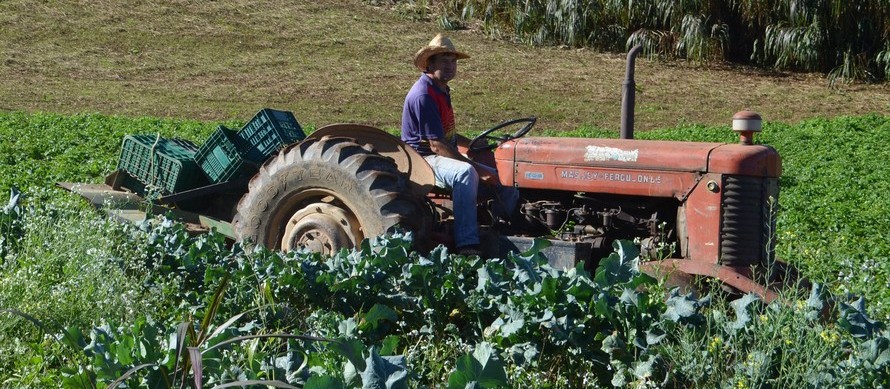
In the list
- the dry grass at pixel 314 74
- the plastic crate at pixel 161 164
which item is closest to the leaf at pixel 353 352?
the plastic crate at pixel 161 164

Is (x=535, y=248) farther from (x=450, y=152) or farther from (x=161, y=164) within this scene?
(x=161, y=164)

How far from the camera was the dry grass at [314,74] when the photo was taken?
19562mm

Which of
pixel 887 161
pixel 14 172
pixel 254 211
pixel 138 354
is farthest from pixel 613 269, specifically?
pixel 887 161

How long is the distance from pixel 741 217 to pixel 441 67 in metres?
2.26

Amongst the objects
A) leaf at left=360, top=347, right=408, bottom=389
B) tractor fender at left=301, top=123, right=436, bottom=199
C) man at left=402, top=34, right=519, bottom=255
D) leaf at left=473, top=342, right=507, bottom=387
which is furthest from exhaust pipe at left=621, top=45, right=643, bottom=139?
leaf at left=360, top=347, right=408, bottom=389

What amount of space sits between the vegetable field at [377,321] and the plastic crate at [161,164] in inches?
57.0

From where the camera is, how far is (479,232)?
7156 millimetres

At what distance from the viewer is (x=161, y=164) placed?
8.29m

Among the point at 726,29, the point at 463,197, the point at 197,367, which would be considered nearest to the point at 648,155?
the point at 463,197

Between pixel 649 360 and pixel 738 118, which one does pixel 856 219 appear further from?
pixel 649 360

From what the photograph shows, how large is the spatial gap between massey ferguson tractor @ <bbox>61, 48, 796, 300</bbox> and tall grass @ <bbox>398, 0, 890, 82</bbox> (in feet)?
52.3

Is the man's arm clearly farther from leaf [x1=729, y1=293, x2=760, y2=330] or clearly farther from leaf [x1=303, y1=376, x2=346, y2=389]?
leaf [x1=303, y1=376, x2=346, y2=389]

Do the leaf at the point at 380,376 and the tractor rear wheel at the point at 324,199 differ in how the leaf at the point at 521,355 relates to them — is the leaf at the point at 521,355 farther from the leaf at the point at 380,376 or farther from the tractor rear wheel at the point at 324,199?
the tractor rear wheel at the point at 324,199

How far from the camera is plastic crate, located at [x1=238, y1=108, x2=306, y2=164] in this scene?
26.5 feet
